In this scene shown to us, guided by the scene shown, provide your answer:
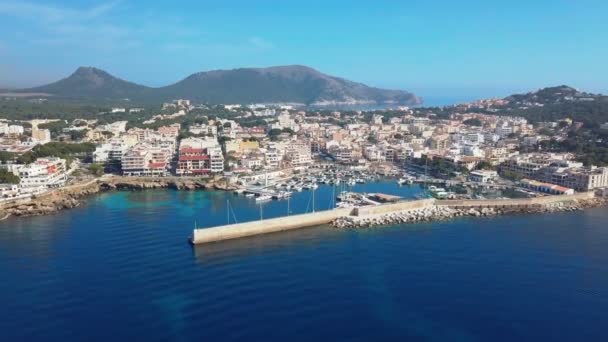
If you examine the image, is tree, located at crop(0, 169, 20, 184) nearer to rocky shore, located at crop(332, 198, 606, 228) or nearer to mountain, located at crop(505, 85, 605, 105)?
rocky shore, located at crop(332, 198, 606, 228)

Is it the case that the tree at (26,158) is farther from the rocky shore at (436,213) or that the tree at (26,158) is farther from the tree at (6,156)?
the rocky shore at (436,213)

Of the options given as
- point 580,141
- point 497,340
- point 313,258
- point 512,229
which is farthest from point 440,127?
point 497,340

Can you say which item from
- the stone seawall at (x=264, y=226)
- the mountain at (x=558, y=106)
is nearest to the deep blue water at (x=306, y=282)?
the stone seawall at (x=264, y=226)

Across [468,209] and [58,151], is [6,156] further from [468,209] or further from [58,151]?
[468,209]

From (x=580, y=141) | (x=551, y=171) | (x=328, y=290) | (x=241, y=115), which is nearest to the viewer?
(x=328, y=290)

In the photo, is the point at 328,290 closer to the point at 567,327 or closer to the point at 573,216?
the point at 567,327

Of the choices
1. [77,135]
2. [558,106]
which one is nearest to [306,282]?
[77,135]
